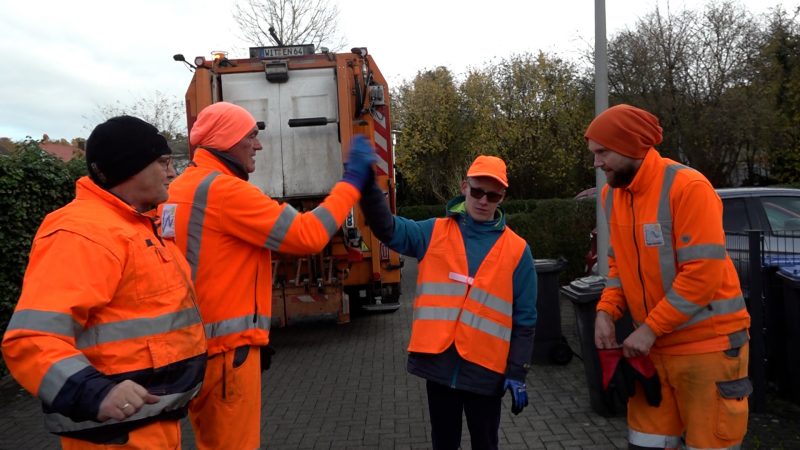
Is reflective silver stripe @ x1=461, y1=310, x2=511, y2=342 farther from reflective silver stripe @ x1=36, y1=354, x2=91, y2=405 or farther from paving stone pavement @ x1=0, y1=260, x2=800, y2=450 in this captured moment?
paving stone pavement @ x1=0, y1=260, x2=800, y2=450

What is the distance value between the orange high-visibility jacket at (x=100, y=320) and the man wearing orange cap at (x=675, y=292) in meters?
1.76

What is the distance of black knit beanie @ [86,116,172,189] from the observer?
6.61 ft

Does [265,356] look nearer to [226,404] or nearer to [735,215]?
[226,404]

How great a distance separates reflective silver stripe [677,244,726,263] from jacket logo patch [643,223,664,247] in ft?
0.35

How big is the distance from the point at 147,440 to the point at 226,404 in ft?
1.76

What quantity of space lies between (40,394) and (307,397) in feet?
13.5

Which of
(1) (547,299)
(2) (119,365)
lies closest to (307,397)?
(1) (547,299)

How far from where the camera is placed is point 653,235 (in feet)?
8.52

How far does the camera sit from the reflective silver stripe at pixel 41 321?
1675 millimetres

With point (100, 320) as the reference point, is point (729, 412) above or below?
below

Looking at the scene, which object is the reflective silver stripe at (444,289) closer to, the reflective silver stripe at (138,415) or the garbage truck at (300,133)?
the reflective silver stripe at (138,415)

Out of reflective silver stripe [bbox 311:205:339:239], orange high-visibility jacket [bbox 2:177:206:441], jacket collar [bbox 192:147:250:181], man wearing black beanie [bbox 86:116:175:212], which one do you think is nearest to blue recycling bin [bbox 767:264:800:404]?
reflective silver stripe [bbox 311:205:339:239]

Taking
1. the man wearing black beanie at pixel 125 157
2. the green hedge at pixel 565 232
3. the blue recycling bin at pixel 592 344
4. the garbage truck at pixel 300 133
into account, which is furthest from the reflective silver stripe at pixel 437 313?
the green hedge at pixel 565 232

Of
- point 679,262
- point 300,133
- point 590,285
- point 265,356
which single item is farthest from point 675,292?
point 300,133
